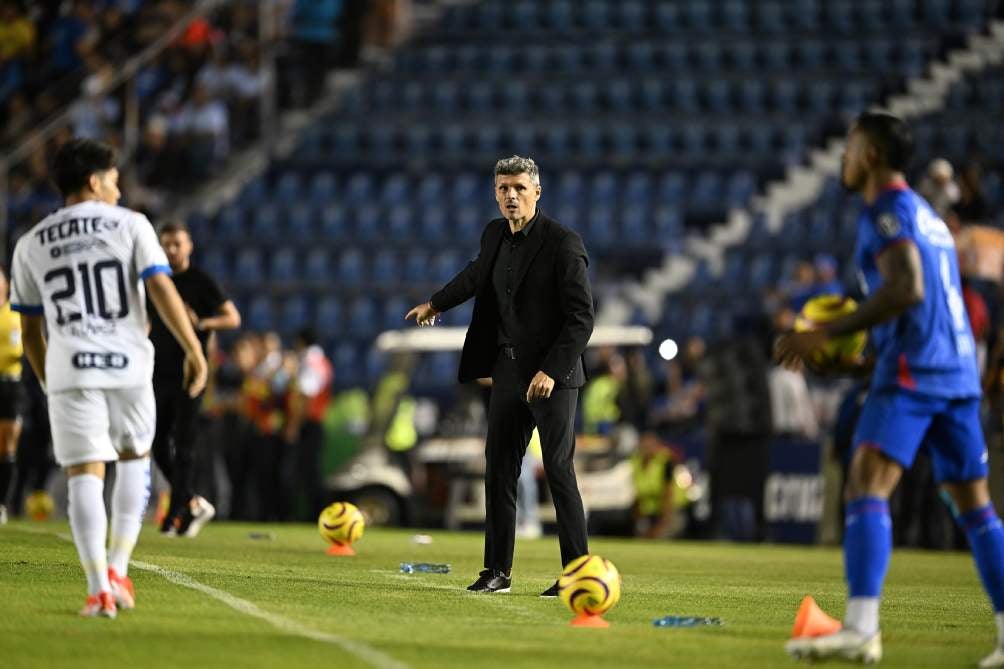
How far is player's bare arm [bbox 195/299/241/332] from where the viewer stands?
12.8 meters

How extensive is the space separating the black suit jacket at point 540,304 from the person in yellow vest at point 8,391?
606cm

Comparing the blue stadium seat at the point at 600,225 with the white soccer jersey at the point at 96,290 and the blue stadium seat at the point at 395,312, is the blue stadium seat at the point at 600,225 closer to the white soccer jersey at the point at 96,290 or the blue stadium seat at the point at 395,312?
the blue stadium seat at the point at 395,312

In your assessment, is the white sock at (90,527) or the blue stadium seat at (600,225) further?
the blue stadium seat at (600,225)

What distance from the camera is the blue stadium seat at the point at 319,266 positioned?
89.0 feet

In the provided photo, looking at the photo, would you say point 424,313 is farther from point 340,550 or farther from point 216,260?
point 216,260

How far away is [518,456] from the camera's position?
9.49 meters

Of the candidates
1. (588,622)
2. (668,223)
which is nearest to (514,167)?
(588,622)

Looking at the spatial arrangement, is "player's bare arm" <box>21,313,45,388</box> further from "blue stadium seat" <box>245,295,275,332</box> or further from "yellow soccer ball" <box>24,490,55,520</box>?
"blue stadium seat" <box>245,295,275,332</box>

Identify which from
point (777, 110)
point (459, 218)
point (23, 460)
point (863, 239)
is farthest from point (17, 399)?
point (777, 110)

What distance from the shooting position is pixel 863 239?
271 inches

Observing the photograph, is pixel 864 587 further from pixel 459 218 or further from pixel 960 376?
pixel 459 218

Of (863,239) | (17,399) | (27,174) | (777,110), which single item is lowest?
(17,399)

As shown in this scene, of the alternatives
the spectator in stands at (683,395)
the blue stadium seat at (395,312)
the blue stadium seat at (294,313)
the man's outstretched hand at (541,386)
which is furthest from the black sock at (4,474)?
the blue stadium seat at (294,313)

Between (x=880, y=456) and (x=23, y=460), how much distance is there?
14.8 m
